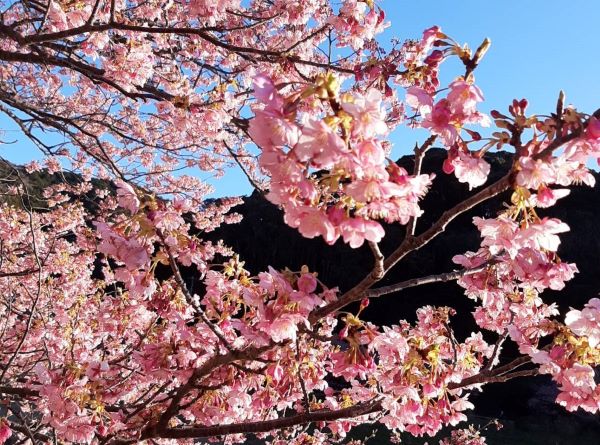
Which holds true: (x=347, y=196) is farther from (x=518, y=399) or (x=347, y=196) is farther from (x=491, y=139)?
(x=518, y=399)

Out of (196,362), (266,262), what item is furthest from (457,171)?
(266,262)

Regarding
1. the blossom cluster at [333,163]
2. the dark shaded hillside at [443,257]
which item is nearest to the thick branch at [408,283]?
the blossom cluster at [333,163]

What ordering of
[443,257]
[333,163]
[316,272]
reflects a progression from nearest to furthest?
[333,163]
[316,272]
[443,257]

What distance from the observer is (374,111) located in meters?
1.01

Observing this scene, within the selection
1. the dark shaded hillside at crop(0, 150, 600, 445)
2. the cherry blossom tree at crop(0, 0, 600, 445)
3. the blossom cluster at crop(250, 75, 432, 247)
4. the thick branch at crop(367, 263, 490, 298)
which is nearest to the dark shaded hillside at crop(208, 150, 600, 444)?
the dark shaded hillside at crop(0, 150, 600, 445)

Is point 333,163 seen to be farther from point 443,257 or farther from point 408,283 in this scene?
point 443,257

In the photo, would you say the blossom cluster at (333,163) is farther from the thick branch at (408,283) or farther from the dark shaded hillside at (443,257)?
the dark shaded hillside at (443,257)

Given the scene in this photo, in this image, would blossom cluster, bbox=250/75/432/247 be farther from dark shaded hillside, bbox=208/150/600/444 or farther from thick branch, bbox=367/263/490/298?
dark shaded hillside, bbox=208/150/600/444

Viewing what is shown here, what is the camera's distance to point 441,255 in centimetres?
1764

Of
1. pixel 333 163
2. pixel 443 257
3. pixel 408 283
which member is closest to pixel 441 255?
pixel 443 257

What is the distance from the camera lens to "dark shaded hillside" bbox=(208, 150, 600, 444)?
14.9 m

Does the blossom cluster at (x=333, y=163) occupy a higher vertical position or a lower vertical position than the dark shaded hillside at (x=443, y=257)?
lower

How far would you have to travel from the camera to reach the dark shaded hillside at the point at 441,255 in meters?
14.9

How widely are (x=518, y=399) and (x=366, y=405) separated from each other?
14.4 m
